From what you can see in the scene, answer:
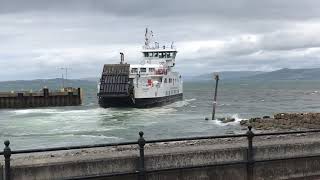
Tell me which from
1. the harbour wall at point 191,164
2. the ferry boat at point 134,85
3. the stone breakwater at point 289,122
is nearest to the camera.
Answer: the harbour wall at point 191,164

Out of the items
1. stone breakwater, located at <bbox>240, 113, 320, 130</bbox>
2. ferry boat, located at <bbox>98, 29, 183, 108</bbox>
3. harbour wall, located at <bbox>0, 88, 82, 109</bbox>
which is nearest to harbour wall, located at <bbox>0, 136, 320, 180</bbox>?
stone breakwater, located at <bbox>240, 113, 320, 130</bbox>

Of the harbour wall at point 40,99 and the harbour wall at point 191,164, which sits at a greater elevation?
the harbour wall at point 191,164

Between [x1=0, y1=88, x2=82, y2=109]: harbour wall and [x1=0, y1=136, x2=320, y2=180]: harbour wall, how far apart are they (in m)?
68.0

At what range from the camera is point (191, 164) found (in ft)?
29.1

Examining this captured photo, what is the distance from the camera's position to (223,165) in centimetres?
905

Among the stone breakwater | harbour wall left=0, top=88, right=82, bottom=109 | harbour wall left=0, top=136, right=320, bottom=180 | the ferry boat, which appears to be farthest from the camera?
harbour wall left=0, top=88, right=82, bottom=109

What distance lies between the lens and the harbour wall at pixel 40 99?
248ft

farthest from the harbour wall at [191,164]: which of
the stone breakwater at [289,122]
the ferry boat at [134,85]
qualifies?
the ferry boat at [134,85]

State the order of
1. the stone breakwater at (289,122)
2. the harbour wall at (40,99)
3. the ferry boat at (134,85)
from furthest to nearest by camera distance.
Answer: the harbour wall at (40,99), the ferry boat at (134,85), the stone breakwater at (289,122)

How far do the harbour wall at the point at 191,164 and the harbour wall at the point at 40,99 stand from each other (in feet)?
223

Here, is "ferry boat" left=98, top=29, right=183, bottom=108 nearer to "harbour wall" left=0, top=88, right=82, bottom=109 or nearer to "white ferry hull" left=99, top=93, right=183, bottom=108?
"white ferry hull" left=99, top=93, right=183, bottom=108

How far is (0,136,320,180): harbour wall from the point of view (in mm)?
8117

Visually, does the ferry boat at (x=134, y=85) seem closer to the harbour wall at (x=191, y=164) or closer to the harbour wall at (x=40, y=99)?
the harbour wall at (x=40, y=99)

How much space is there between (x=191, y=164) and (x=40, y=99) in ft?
227
